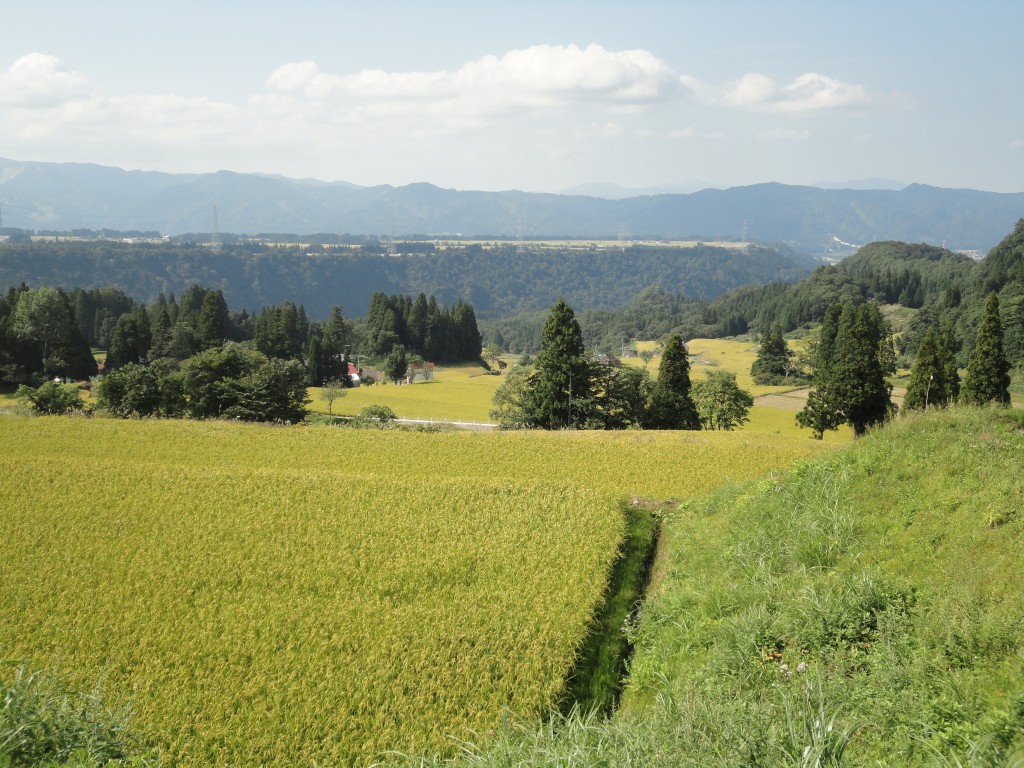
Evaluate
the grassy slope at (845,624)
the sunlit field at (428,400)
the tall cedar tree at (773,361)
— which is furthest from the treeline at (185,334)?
the grassy slope at (845,624)

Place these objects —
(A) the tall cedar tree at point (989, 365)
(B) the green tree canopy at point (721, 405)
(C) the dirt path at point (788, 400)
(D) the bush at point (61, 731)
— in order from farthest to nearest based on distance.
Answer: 1. (C) the dirt path at point (788, 400)
2. (B) the green tree canopy at point (721, 405)
3. (A) the tall cedar tree at point (989, 365)
4. (D) the bush at point (61, 731)

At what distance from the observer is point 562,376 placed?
38.8 m

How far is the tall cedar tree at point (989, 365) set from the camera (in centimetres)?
4056

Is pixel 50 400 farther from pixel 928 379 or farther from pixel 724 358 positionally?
pixel 724 358

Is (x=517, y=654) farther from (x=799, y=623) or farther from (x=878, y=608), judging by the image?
(x=878, y=608)

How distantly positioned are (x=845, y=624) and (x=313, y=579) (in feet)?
29.8

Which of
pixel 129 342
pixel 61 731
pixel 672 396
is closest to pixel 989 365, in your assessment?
pixel 672 396

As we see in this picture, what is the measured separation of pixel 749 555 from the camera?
1353 cm

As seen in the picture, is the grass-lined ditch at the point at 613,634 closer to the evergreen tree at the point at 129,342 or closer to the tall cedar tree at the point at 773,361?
the evergreen tree at the point at 129,342

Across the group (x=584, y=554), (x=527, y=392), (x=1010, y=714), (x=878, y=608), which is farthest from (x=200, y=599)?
(x=527, y=392)

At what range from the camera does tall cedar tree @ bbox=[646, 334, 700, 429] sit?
42156 millimetres

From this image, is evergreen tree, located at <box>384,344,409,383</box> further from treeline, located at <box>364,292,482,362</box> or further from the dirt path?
the dirt path

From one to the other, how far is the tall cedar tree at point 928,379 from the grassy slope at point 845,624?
97.5 feet

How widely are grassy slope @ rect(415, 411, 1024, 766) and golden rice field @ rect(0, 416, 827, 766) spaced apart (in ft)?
5.63
